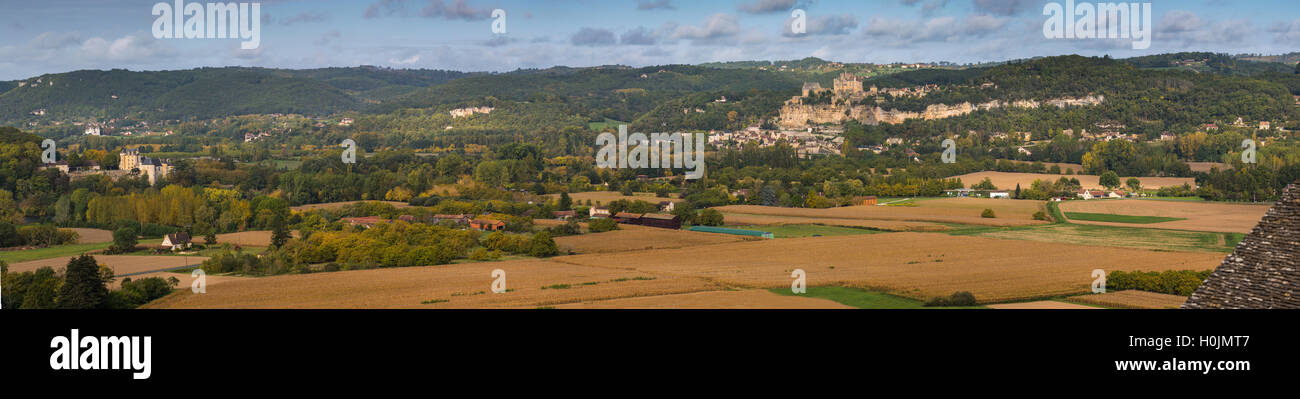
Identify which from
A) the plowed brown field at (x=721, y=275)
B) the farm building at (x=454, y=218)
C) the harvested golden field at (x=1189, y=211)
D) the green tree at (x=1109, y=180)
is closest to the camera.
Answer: the plowed brown field at (x=721, y=275)

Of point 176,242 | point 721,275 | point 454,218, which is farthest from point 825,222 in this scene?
point 176,242

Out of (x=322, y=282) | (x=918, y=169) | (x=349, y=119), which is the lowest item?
(x=322, y=282)

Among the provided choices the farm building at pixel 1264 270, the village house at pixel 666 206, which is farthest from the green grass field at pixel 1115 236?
the farm building at pixel 1264 270

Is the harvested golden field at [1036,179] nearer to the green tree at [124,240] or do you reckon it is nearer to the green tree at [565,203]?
the green tree at [565,203]

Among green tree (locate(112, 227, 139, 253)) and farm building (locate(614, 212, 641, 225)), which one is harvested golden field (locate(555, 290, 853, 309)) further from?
farm building (locate(614, 212, 641, 225))
